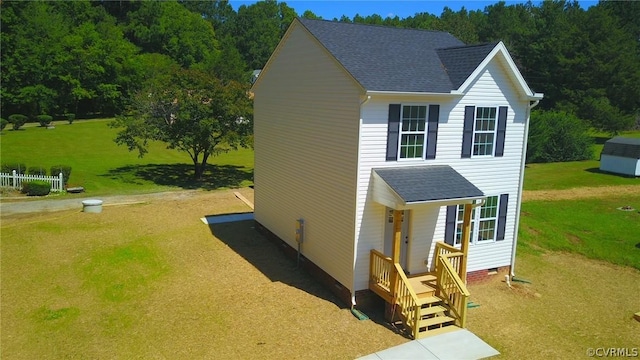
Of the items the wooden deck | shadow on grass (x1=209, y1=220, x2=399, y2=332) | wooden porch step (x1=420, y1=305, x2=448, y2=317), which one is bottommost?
shadow on grass (x1=209, y1=220, x2=399, y2=332)

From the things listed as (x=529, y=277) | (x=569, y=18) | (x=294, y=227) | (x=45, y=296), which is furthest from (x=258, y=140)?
(x=569, y=18)

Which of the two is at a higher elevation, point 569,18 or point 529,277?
point 569,18

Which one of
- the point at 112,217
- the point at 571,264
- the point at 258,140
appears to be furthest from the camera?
the point at 112,217

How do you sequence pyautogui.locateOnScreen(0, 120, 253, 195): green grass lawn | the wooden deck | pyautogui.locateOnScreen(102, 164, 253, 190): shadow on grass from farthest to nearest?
pyautogui.locateOnScreen(102, 164, 253, 190): shadow on grass
pyautogui.locateOnScreen(0, 120, 253, 195): green grass lawn
the wooden deck

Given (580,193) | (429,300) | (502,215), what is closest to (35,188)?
(429,300)

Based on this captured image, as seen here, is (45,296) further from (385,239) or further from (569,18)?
(569,18)

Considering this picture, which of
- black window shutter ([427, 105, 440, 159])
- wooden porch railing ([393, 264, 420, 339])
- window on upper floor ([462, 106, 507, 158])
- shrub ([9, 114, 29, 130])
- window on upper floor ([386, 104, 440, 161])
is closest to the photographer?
wooden porch railing ([393, 264, 420, 339])

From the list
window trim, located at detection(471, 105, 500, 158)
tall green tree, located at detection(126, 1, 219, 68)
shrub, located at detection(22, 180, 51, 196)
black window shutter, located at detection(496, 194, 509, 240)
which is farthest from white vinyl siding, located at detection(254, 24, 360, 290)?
tall green tree, located at detection(126, 1, 219, 68)

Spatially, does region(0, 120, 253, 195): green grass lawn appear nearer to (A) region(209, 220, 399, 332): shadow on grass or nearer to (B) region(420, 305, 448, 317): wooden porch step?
(A) region(209, 220, 399, 332): shadow on grass
